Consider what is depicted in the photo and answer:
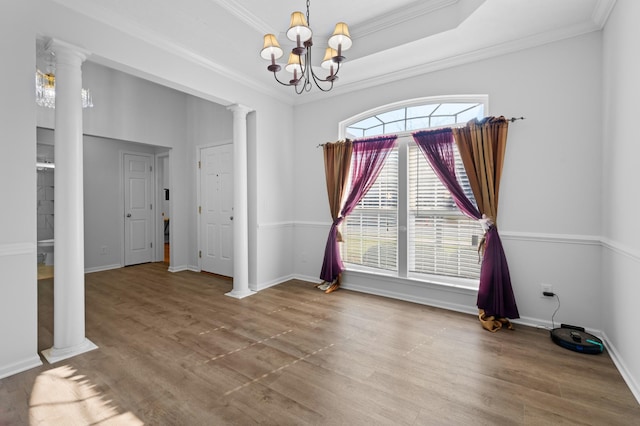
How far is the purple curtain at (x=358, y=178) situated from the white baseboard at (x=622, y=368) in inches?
109

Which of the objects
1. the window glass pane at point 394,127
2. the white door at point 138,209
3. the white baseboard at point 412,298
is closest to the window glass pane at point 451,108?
the window glass pane at point 394,127

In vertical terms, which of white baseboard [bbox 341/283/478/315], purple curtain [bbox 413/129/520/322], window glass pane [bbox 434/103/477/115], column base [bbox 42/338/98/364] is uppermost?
window glass pane [bbox 434/103/477/115]

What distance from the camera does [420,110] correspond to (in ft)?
12.3

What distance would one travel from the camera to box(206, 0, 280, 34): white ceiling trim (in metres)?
2.91

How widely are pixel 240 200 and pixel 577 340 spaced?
3887mm

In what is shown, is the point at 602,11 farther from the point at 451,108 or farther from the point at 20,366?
the point at 20,366

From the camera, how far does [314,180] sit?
464 cm

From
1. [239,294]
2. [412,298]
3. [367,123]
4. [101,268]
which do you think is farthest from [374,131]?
[101,268]

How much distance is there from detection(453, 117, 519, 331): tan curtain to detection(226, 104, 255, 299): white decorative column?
2812 mm

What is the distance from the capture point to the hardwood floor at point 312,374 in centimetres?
179

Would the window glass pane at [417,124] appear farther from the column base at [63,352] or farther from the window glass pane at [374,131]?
the column base at [63,352]

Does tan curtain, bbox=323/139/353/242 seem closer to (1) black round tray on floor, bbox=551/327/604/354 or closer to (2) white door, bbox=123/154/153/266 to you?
(1) black round tray on floor, bbox=551/327/604/354

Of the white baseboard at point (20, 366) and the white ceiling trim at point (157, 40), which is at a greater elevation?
the white ceiling trim at point (157, 40)

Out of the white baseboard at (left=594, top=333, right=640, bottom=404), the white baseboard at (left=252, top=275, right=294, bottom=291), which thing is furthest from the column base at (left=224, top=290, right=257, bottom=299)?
the white baseboard at (left=594, top=333, right=640, bottom=404)
